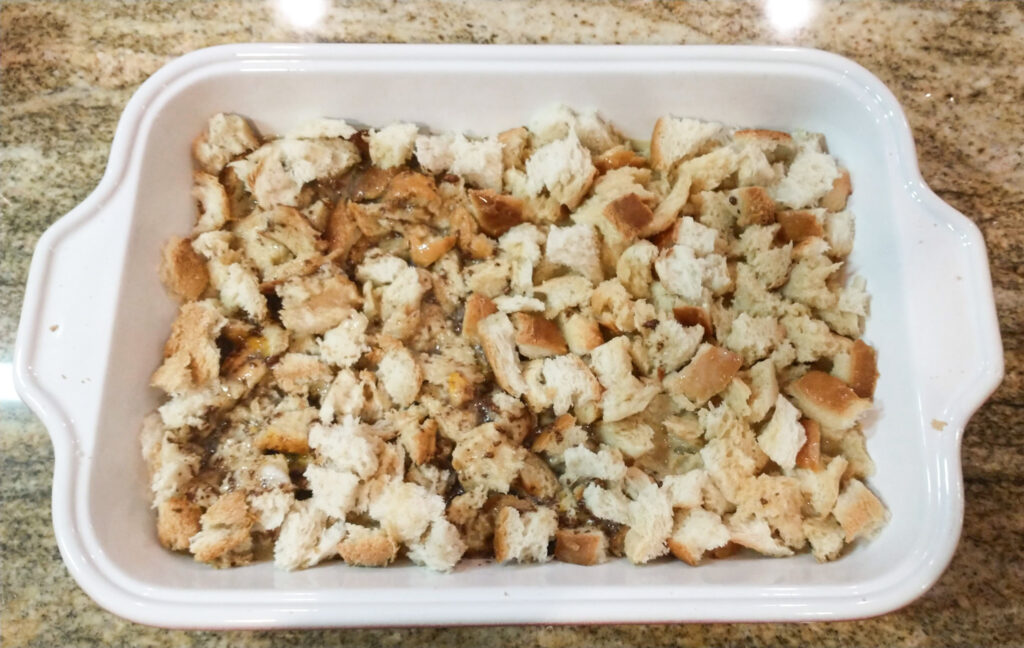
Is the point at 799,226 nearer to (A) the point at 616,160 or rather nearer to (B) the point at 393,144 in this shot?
(A) the point at 616,160

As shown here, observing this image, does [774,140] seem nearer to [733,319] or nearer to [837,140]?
[837,140]

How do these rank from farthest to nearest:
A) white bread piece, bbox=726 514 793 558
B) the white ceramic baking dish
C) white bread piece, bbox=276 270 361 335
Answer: white bread piece, bbox=276 270 361 335
white bread piece, bbox=726 514 793 558
the white ceramic baking dish

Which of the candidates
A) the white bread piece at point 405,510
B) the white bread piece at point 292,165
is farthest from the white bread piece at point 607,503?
Answer: the white bread piece at point 292,165

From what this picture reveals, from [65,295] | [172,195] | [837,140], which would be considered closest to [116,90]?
[172,195]

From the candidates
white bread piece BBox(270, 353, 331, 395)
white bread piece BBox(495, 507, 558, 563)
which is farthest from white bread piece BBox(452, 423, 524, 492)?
white bread piece BBox(270, 353, 331, 395)

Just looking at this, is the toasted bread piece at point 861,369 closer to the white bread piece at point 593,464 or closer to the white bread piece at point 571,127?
the white bread piece at point 593,464

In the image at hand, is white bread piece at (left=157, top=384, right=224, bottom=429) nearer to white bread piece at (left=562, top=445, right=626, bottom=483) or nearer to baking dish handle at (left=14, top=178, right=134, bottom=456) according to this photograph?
baking dish handle at (left=14, top=178, right=134, bottom=456)

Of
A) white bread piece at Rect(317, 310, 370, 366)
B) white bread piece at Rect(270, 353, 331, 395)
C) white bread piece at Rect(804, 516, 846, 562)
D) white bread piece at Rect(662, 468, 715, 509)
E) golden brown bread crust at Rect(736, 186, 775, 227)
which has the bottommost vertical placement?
white bread piece at Rect(804, 516, 846, 562)
